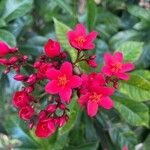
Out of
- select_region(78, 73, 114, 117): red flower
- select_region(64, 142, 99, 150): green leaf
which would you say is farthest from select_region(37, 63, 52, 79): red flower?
select_region(64, 142, 99, 150): green leaf

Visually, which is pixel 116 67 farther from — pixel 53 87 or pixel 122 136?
pixel 122 136

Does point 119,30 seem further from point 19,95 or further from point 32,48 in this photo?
point 19,95

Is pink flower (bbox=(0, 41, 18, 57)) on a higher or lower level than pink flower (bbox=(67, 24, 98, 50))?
lower

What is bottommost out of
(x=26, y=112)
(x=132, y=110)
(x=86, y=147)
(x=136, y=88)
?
(x=86, y=147)

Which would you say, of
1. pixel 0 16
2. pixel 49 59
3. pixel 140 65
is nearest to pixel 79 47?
pixel 49 59

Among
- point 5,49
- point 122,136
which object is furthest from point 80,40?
point 122,136

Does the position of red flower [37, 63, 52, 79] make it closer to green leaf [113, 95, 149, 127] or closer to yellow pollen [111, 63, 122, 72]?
yellow pollen [111, 63, 122, 72]
